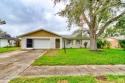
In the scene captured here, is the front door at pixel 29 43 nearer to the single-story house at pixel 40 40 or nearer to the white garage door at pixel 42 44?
the single-story house at pixel 40 40

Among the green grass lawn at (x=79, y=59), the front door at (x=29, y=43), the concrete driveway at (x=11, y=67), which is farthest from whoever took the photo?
the front door at (x=29, y=43)

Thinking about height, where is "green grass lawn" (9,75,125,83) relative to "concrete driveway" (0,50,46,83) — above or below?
below

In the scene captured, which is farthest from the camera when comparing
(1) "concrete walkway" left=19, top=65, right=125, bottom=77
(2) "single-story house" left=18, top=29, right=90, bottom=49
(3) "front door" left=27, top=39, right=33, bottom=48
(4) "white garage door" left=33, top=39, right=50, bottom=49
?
(4) "white garage door" left=33, top=39, right=50, bottom=49

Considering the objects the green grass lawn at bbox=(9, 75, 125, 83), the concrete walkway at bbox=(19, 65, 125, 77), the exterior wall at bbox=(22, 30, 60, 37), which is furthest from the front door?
the green grass lawn at bbox=(9, 75, 125, 83)

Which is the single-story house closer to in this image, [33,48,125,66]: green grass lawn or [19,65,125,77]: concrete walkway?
[33,48,125,66]: green grass lawn

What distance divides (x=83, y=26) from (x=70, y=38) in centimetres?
1039

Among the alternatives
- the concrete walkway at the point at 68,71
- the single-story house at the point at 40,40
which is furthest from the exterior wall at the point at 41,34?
the concrete walkway at the point at 68,71

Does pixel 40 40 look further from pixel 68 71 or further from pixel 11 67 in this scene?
pixel 68 71

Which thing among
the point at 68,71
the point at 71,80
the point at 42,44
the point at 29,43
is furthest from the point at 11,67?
the point at 42,44

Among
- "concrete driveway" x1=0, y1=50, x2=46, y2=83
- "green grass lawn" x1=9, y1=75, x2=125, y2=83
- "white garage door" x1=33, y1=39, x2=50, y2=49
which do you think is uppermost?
"white garage door" x1=33, y1=39, x2=50, y2=49

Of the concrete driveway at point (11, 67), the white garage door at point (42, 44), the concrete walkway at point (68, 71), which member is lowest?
the concrete walkway at point (68, 71)

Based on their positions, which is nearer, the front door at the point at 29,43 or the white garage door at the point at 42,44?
the front door at the point at 29,43

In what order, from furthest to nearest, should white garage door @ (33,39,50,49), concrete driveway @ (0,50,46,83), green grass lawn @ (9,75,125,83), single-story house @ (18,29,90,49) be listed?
white garage door @ (33,39,50,49)
single-story house @ (18,29,90,49)
concrete driveway @ (0,50,46,83)
green grass lawn @ (9,75,125,83)

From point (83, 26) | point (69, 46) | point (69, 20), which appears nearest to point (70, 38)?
point (69, 46)
